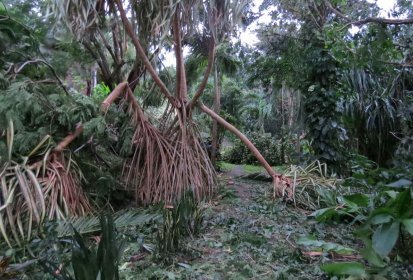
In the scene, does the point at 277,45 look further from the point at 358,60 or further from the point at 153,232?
the point at 153,232

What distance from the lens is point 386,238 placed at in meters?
1.82

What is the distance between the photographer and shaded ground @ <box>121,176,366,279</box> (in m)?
2.52

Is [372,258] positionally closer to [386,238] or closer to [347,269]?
[347,269]

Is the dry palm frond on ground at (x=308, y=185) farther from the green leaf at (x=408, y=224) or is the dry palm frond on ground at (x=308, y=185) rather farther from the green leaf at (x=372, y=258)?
the green leaf at (x=408, y=224)

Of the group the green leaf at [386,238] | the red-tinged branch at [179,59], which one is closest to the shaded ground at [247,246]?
the green leaf at [386,238]

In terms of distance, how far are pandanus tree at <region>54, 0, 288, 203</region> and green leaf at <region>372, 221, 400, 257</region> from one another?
246cm

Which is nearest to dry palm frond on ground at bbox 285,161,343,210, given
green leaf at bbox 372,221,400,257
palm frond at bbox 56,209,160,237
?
palm frond at bbox 56,209,160,237

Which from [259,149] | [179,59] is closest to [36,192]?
[179,59]

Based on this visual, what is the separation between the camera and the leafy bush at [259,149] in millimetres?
13133

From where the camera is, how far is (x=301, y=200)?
15.6 ft

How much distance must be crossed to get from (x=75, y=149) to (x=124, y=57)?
2846 mm

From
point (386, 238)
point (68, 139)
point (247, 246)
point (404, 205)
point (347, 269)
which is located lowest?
point (247, 246)

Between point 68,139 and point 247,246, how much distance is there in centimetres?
212

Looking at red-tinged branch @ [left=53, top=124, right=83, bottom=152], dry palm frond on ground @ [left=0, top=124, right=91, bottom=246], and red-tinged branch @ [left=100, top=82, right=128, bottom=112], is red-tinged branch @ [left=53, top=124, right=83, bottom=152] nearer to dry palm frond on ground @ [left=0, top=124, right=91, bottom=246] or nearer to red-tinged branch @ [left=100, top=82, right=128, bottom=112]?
dry palm frond on ground @ [left=0, top=124, right=91, bottom=246]
